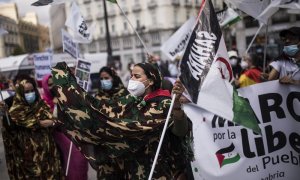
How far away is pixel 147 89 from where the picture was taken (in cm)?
345

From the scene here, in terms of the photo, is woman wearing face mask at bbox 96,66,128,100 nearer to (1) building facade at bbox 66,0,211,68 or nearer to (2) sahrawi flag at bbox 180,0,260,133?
(2) sahrawi flag at bbox 180,0,260,133

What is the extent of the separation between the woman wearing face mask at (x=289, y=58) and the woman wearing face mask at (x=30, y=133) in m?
2.47

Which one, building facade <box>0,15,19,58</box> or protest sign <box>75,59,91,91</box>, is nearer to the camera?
protest sign <box>75,59,91,91</box>

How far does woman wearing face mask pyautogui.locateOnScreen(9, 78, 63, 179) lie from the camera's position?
4699 millimetres

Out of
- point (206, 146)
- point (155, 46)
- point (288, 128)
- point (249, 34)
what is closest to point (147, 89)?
point (206, 146)

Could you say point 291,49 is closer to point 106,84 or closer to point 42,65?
point 106,84

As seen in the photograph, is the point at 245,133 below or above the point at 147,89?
below

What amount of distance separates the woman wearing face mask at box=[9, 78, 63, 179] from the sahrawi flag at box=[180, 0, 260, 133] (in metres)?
2.31

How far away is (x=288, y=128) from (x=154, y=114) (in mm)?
1658

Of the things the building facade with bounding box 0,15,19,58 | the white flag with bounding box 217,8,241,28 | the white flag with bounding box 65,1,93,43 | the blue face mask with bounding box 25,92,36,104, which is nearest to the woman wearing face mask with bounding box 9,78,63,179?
the blue face mask with bounding box 25,92,36,104

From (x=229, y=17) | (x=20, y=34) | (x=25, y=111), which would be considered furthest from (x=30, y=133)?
(x=20, y=34)

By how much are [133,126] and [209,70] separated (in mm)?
681

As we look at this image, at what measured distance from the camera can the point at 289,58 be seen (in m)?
4.64

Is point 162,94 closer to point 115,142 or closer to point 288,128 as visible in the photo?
point 115,142
